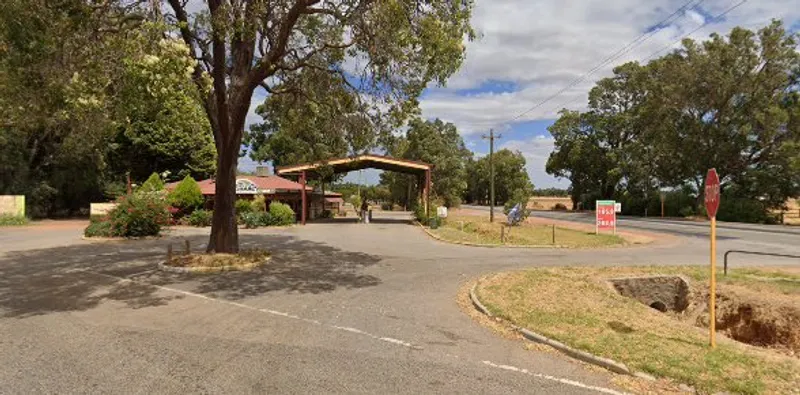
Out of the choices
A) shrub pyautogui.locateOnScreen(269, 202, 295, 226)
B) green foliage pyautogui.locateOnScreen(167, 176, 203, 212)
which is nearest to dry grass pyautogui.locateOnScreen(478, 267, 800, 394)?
shrub pyautogui.locateOnScreen(269, 202, 295, 226)

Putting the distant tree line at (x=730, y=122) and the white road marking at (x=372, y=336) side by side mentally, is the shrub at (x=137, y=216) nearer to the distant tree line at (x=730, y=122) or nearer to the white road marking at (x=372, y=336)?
the white road marking at (x=372, y=336)

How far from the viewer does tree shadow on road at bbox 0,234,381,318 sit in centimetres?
1009

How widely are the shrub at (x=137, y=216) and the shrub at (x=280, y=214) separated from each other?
8.45m

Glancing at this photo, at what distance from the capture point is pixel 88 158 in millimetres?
39062

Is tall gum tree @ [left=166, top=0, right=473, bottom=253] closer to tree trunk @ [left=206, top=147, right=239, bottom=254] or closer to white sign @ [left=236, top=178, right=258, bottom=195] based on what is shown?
tree trunk @ [left=206, top=147, right=239, bottom=254]

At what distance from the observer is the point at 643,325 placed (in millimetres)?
8008

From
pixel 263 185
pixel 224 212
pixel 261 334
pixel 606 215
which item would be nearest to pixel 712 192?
pixel 261 334

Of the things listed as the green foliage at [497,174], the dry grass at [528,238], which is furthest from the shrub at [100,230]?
the green foliage at [497,174]

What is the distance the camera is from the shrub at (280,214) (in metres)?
31.9

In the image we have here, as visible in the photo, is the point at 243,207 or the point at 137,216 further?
the point at 243,207

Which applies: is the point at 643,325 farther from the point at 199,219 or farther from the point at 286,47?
the point at 199,219

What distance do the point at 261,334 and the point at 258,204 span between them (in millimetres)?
26019

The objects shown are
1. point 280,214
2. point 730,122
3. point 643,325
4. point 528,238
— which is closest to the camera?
point 643,325

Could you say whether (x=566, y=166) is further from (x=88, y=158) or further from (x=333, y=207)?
(x=88, y=158)
